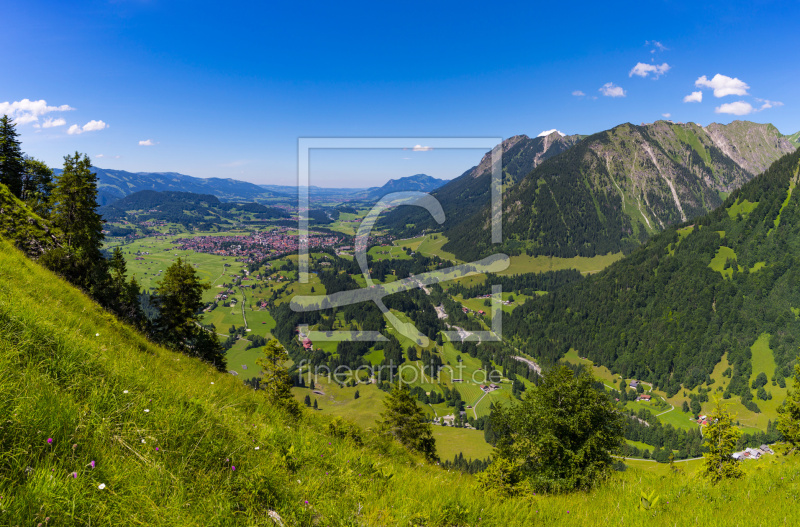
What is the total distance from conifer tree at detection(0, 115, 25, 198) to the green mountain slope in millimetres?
156533

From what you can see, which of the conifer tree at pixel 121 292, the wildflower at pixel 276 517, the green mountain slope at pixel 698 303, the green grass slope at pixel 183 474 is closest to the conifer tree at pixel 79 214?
the conifer tree at pixel 121 292

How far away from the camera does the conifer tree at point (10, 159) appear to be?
28.7 meters

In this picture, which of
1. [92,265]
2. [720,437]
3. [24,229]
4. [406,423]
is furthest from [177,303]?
[720,437]

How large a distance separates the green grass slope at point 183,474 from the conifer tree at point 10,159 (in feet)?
128

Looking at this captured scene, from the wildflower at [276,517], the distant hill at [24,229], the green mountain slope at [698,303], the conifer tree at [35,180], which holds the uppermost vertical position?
the conifer tree at [35,180]

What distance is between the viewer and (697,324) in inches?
5315

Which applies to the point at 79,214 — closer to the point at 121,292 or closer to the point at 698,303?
the point at 121,292

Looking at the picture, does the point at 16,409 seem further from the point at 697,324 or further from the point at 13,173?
the point at 697,324

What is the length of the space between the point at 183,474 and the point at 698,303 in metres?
192

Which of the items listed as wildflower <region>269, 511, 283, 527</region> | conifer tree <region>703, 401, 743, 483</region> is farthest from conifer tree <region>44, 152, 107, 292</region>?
conifer tree <region>703, 401, 743, 483</region>

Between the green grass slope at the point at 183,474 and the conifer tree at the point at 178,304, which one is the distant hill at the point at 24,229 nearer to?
the conifer tree at the point at 178,304

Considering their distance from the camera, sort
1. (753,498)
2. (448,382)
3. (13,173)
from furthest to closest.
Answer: (448,382) < (13,173) < (753,498)

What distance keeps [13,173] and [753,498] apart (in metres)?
49.7

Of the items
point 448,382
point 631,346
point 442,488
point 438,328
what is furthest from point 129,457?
point 631,346
